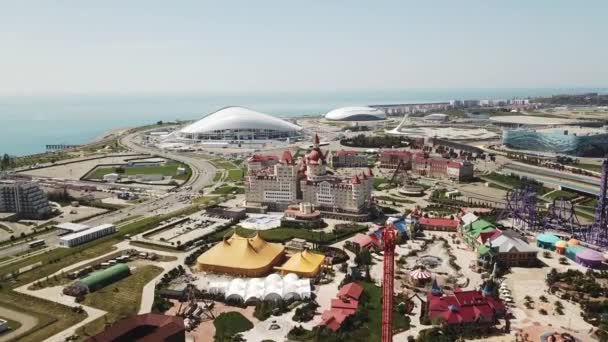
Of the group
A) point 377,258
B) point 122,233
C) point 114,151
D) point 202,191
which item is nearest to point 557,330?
point 377,258

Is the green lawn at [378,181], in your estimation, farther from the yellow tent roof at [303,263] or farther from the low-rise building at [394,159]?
the yellow tent roof at [303,263]

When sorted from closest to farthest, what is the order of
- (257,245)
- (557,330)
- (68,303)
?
(557,330) < (68,303) < (257,245)

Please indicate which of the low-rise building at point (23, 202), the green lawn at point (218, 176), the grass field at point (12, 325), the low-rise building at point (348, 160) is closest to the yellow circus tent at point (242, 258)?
the grass field at point (12, 325)

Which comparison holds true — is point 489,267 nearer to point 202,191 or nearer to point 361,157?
point 202,191

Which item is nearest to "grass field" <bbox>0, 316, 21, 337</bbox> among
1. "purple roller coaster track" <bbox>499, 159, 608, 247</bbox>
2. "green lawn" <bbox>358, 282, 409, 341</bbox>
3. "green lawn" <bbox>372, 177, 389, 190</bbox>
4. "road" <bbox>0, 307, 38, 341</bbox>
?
"road" <bbox>0, 307, 38, 341</bbox>

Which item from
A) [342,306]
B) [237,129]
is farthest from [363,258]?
[237,129]
